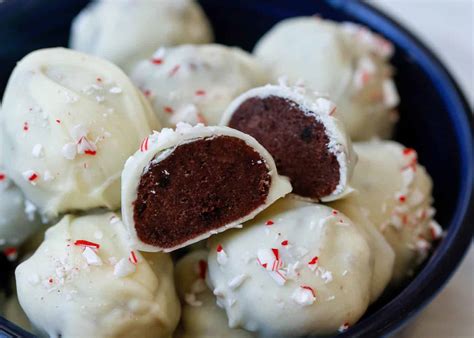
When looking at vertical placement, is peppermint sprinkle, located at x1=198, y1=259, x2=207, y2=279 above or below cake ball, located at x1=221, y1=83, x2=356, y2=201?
below

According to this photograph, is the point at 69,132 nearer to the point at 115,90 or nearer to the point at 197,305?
the point at 115,90

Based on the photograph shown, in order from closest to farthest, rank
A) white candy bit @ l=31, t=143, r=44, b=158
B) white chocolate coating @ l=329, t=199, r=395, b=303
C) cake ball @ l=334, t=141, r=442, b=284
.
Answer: white candy bit @ l=31, t=143, r=44, b=158
white chocolate coating @ l=329, t=199, r=395, b=303
cake ball @ l=334, t=141, r=442, b=284

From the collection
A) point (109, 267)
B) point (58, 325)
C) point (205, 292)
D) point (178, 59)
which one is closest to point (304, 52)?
point (178, 59)

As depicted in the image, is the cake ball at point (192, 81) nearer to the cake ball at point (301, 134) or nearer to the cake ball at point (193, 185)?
the cake ball at point (301, 134)

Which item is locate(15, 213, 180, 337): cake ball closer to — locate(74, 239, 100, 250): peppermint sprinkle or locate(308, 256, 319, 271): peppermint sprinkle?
locate(74, 239, 100, 250): peppermint sprinkle

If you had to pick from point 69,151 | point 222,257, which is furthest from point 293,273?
point 69,151

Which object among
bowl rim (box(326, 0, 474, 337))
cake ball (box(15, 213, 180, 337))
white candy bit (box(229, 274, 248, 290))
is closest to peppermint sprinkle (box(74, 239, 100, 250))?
cake ball (box(15, 213, 180, 337))

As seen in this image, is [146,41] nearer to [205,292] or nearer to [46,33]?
[46,33]

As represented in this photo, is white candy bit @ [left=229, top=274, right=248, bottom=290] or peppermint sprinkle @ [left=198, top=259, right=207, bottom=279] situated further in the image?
peppermint sprinkle @ [left=198, top=259, right=207, bottom=279]
